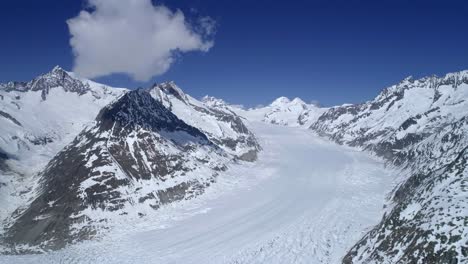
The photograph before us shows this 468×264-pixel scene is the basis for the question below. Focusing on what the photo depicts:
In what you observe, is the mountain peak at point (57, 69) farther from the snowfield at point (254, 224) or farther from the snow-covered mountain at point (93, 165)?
the snowfield at point (254, 224)

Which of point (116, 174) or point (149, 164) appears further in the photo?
point (149, 164)

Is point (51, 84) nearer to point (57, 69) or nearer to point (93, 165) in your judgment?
point (57, 69)

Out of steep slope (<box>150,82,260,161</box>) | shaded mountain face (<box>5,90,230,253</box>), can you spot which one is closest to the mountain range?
shaded mountain face (<box>5,90,230,253</box>)

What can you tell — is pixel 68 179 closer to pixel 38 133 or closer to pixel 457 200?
pixel 38 133

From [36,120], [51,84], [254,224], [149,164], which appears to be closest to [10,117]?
[36,120]

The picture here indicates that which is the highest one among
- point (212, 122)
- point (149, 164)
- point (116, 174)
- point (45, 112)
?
point (45, 112)

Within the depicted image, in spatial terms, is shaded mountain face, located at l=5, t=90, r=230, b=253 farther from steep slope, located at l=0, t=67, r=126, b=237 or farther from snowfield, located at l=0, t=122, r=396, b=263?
steep slope, located at l=0, t=67, r=126, b=237
